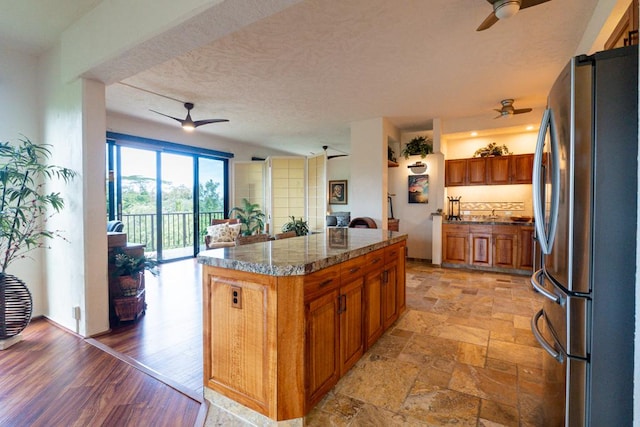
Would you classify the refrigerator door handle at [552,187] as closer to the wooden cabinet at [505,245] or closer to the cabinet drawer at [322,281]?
the cabinet drawer at [322,281]

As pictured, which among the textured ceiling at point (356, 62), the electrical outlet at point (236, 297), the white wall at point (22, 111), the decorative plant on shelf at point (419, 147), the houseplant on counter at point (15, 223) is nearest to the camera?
the electrical outlet at point (236, 297)

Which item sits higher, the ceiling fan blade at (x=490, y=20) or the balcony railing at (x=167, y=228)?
the ceiling fan blade at (x=490, y=20)

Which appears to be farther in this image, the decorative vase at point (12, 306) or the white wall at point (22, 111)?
the white wall at point (22, 111)

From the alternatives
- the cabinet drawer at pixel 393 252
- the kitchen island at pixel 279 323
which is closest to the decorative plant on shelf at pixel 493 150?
the cabinet drawer at pixel 393 252

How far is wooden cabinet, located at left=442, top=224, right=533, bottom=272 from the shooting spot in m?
5.05

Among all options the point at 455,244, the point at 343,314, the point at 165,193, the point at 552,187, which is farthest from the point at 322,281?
the point at 165,193

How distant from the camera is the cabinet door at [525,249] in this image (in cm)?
500

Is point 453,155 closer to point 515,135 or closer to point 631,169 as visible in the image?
point 515,135

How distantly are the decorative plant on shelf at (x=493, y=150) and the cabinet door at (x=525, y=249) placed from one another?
1.46m

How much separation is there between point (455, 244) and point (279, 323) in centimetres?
493

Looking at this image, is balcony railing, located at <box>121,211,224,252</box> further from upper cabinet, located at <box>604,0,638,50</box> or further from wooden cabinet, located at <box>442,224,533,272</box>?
upper cabinet, located at <box>604,0,638,50</box>

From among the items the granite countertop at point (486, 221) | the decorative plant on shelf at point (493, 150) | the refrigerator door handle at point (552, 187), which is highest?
the decorative plant on shelf at point (493, 150)

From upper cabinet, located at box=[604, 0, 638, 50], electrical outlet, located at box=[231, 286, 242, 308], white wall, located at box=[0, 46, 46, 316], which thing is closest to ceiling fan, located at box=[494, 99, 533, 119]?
upper cabinet, located at box=[604, 0, 638, 50]

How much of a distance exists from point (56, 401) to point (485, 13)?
4192 mm
